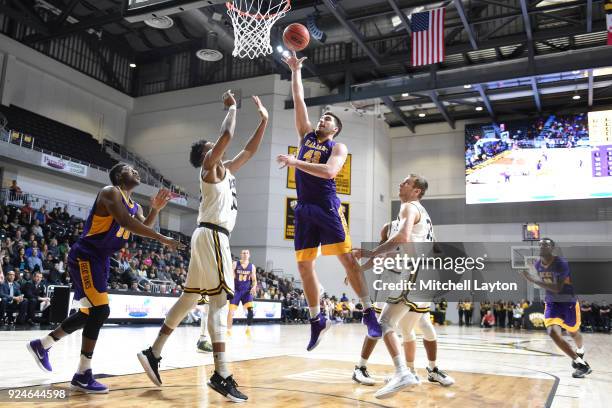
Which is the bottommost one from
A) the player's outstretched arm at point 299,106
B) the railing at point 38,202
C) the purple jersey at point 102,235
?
the purple jersey at point 102,235

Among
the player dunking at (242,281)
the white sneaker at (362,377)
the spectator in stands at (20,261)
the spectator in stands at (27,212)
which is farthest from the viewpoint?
the spectator in stands at (27,212)

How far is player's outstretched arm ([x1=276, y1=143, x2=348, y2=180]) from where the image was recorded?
4162 millimetres

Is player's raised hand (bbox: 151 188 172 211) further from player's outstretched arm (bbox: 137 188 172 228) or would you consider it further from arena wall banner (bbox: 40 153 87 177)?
arena wall banner (bbox: 40 153 87 177)

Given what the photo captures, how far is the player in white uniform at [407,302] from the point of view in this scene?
4.79 meters

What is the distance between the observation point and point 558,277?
6.97 m

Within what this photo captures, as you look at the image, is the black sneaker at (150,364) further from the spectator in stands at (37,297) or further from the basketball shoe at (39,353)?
the spectator in stands at (37,297)

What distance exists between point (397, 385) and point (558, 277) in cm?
387

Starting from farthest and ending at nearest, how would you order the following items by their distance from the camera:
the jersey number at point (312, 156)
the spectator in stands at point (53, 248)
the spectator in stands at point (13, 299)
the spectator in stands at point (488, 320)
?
the spectator in stands at point (488, 320)
the spectator in stands at point (53, 248)
the spectator in stands at point (13, 299)
the jersey number at point (312, 156)

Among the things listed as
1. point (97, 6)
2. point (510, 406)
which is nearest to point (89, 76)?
point (97, 6)

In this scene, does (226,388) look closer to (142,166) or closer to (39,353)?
(39,353)

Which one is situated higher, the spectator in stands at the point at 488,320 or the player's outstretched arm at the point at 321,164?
the player's outstretched arm at the point at 321,164

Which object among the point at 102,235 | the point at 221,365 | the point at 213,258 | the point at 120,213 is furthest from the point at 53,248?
the point at 221,365

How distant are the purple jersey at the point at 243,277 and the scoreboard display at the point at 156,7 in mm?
5194

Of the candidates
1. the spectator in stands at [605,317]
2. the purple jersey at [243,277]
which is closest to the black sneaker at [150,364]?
the purple jersey at [243,277]
